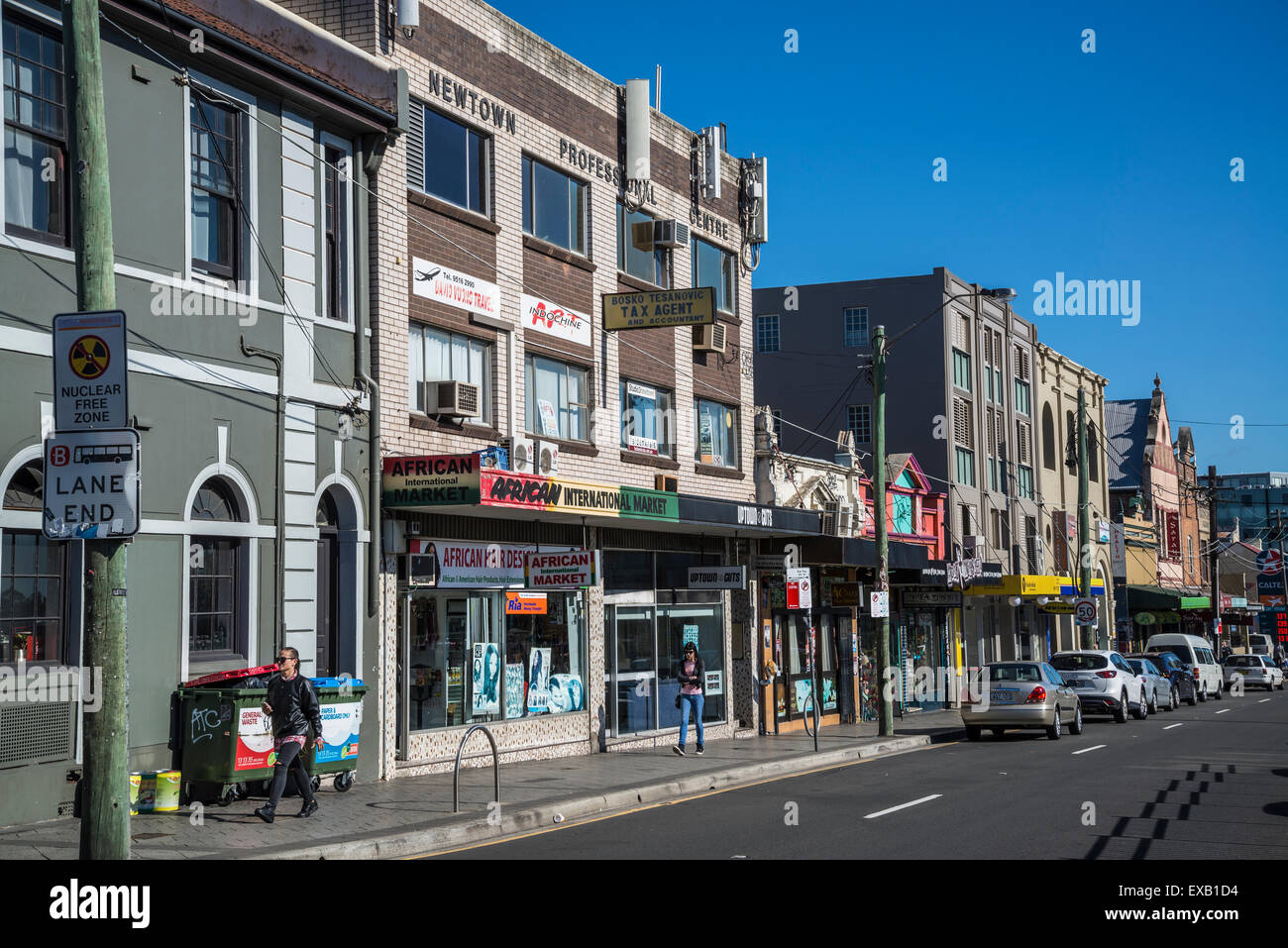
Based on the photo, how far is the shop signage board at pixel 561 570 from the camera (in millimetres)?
20250

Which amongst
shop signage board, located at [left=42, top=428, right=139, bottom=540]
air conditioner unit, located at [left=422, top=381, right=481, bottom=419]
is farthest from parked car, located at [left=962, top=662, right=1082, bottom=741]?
shop signage board, located at [left=42, top=428, right=139, bottom=540]

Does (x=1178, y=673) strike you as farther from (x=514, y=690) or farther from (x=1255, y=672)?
(x=514, y=690)

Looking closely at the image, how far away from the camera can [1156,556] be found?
229 feet

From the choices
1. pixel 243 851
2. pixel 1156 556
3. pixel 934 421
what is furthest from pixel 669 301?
pixel 1156 556

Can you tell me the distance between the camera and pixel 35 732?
13250 millimetres

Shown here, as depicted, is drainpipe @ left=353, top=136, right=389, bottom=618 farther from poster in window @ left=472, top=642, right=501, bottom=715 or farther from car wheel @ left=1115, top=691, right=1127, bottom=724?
car wheel @ left=1115, top=691, right=1127, bottom=724

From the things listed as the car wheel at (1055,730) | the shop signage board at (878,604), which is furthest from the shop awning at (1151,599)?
the shop signage board at (878,604)

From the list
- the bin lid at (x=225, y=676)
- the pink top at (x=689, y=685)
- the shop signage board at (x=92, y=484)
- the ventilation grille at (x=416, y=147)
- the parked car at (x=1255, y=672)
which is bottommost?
the parked car at (x=1255, y=672)

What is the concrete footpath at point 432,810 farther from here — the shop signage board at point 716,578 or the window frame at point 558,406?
the window frame at point 558,406

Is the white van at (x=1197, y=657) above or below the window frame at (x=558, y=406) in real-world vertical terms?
below

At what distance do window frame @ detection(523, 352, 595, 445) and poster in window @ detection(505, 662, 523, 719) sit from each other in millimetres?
3568

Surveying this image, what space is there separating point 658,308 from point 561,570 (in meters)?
5.07

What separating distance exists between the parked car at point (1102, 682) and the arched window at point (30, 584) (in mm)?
23499
